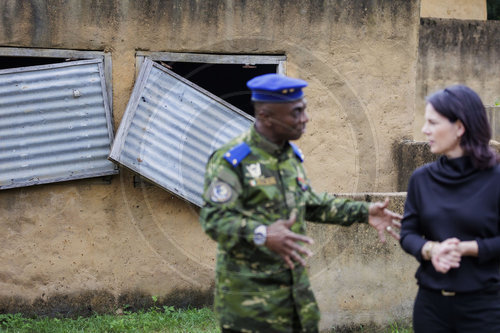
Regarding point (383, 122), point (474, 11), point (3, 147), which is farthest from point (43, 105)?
point (474, 11)

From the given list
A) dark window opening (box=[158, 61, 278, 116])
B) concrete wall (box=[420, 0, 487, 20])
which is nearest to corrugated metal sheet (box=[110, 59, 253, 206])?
dark window opening (box=[158, 61, 278, 116])

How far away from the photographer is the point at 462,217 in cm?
279

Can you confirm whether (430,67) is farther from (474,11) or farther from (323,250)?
(323,250)

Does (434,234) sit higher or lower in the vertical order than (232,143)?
lower

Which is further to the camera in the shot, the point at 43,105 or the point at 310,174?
the point at 310,174

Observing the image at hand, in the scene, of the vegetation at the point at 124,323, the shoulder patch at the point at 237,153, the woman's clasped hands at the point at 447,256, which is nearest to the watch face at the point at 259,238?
the shoulder patch at the point at 237,153

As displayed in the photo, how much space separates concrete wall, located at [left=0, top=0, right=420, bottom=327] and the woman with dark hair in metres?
3.85

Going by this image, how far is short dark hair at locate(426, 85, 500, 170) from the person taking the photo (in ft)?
9.27

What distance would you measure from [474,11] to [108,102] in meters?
10.6

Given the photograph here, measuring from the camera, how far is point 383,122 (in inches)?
275

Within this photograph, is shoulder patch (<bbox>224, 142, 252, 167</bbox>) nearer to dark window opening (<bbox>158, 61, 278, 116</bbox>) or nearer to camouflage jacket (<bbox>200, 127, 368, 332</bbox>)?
camouflage jacket (<bbox>200, 127, 368, 332</bbox>)

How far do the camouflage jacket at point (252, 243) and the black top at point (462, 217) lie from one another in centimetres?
54

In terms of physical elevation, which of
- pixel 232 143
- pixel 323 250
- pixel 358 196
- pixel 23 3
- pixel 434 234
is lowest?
pixel 323 250

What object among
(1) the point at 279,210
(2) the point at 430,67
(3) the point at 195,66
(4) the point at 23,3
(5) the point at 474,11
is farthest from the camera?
(5) the point at 474,11
